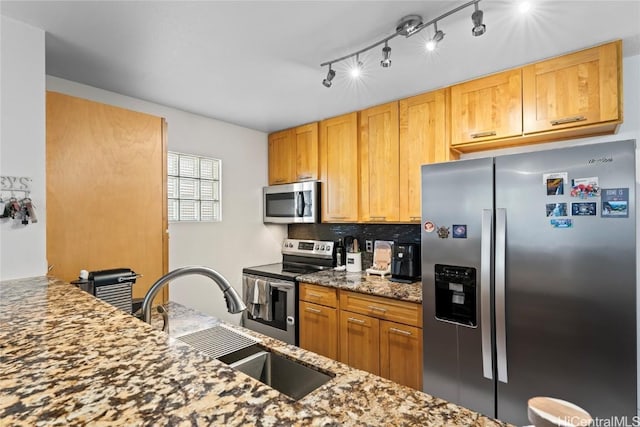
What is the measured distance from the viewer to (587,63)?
183cm

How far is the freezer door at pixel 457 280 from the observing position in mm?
1846

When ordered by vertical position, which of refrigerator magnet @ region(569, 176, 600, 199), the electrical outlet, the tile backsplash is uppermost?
refrigerator magnet @ region(569, 176, 600, 199)

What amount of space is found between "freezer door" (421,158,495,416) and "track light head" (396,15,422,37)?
862mm

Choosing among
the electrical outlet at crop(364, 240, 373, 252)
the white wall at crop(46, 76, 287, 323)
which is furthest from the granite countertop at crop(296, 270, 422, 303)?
the white wall at crop(46, 76, 287, 323)

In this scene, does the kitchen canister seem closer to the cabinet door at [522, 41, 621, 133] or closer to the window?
the window

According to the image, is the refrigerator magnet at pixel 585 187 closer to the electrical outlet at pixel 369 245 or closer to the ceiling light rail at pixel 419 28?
the ceiling light rail at pixel 419 28

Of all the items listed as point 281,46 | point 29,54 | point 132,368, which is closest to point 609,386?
point 132,368

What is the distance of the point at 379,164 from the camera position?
278 cm

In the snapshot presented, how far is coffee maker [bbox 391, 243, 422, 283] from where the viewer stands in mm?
2533

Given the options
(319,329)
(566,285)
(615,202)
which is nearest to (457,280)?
(566,285)

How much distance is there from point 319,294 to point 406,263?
78cm

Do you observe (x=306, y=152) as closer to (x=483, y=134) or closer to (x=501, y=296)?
(x=483, y=134)

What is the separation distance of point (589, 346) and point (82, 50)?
10.4 feet

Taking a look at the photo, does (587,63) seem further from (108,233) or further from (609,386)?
A: (108,233)
